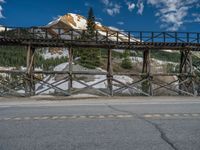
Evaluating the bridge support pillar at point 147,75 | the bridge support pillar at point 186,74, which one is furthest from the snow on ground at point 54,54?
the bridge support pillar at point 186,74

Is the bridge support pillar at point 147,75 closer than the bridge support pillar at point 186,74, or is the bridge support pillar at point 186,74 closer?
the bridge support pillar at point 147,75

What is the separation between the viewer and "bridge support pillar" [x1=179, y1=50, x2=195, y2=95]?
1014 inches

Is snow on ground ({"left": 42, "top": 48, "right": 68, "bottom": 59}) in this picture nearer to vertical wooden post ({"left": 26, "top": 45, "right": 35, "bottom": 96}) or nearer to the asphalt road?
vertical wooden post ({"left": 26, "top": 45, "right": 35, "bottom": 96})

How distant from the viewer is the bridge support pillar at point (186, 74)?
25750mm

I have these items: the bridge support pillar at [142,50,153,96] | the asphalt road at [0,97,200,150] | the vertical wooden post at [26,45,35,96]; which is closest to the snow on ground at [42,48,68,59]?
the bridge support pillar at [142,50,153,96]

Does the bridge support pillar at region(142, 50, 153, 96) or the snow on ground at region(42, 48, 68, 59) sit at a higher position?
the snow on ground at region(42, 48, 68, 59)

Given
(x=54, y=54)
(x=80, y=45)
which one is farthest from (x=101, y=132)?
(x=54, y=54)

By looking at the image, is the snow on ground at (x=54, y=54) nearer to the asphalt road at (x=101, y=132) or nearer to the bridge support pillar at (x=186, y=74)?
the bridge support pillar at (x=186, y=74)

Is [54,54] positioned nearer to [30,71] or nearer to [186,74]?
[30,71]

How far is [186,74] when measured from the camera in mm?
25781

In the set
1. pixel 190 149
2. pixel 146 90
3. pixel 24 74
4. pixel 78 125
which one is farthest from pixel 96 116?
pixel 146 90

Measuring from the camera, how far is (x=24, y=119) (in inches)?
376

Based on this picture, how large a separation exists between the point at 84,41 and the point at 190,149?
1959 centimetres

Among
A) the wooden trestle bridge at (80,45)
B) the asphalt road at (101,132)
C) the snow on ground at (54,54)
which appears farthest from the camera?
the snow on ground at (54,54)
